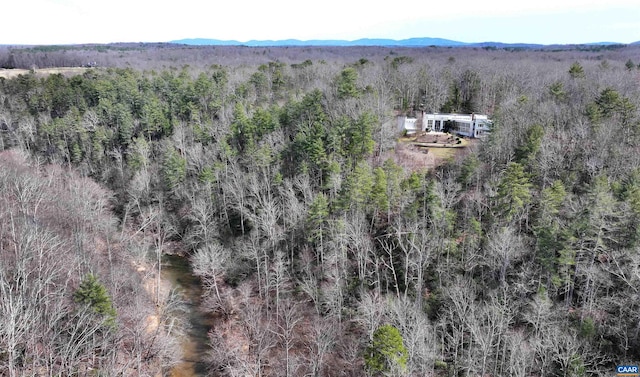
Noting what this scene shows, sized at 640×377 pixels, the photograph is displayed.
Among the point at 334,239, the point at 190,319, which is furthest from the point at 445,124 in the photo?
the point at 190,319

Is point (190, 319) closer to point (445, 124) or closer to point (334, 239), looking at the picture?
point (334, 239)

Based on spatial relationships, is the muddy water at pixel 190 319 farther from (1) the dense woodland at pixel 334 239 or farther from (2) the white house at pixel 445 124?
(2) the white house at pixel 445 124

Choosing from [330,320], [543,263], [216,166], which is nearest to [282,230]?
[330,320]

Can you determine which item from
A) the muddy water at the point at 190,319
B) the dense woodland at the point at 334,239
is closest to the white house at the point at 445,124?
the dense woodland at the point at 334,239

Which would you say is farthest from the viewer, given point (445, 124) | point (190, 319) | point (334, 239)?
point (445, 124)

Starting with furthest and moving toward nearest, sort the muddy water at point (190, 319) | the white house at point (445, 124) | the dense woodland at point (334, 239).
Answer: the white house at point (445, 124)
the muddy water at point (190, 319)
the dense woodland at point (334, 239)

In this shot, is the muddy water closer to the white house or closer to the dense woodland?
the dense woodland
